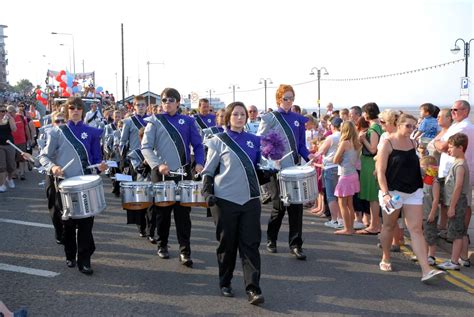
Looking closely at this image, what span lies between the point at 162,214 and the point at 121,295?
138 centimetres

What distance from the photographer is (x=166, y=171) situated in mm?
6148

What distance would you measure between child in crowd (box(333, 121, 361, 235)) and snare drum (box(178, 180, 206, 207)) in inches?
110

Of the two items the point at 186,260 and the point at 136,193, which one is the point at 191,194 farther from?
the point at 186,260

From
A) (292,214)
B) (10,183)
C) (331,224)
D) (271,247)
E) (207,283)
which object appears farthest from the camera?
(10,183)

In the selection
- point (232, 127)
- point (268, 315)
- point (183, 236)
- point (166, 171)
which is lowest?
point (268, 315)

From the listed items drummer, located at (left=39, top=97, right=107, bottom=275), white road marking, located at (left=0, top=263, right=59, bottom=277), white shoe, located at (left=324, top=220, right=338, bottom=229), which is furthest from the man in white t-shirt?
white road marking, located at (left=0, top=263, right=59, bottom=277)

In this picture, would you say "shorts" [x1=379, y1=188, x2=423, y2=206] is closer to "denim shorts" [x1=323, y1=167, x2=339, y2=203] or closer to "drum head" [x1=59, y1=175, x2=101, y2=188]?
"denim shorts" [x1=323, y1=167, x2=339, y2=203]

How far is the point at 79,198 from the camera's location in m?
5.67

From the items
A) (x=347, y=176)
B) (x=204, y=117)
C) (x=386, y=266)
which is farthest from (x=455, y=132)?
(x=204, y=117)

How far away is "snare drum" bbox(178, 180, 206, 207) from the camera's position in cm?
600

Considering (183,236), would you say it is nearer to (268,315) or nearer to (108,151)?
(268,315)

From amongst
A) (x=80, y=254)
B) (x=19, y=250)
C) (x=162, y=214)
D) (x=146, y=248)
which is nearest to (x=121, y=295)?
(x=80, y=254)

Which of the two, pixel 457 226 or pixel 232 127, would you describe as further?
pixel 457 226

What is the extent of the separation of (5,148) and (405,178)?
945cm
